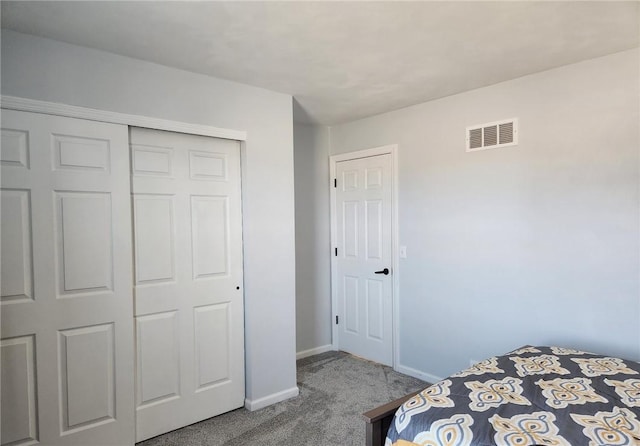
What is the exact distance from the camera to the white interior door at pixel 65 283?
6.77 ft

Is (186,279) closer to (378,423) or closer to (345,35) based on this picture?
(378,423)

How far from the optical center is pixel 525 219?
280 centimetres

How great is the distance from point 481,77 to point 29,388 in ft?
11.1

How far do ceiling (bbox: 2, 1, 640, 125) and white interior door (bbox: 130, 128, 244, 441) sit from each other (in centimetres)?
59

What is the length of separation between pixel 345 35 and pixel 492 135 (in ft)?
4.86

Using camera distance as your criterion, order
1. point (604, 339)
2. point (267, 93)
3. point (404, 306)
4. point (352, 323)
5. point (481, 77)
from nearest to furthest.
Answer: point (604, 339) → point (481, 77) → point (267, 93) → point (404, 306) → point (352, 323)

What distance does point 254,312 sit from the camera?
2939 millimetres

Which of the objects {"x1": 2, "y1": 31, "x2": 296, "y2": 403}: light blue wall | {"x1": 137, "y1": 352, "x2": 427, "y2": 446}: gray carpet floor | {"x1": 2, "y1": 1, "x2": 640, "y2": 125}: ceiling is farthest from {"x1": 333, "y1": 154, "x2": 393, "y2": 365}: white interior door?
{"x1": 2, "y1": 1, "x2": 640, "y2": 125}: ceiling

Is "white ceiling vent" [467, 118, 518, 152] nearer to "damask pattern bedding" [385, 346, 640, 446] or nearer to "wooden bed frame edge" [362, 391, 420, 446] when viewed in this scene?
"damask pattern bedding" [385, 346, 640, 446]

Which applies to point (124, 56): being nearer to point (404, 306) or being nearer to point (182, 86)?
point (182, 86)

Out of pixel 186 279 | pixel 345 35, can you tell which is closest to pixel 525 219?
pixel 345 35

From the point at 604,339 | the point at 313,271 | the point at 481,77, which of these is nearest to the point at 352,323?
the point at 313,271

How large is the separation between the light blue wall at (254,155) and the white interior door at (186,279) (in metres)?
0.12

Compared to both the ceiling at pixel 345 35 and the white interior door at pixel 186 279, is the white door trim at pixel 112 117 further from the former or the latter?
the ceiling at pixel 345 35
